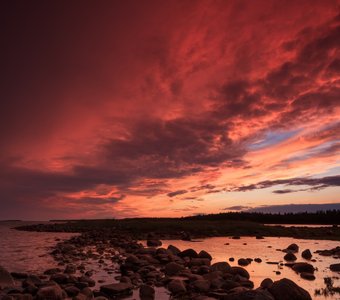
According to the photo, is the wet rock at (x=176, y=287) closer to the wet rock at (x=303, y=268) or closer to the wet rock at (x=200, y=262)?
the wet rock at (x=200, y=262)

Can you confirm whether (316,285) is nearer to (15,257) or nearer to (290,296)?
(290,296)

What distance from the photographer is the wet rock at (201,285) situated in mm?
13466

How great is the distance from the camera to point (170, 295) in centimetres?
Result: 1277

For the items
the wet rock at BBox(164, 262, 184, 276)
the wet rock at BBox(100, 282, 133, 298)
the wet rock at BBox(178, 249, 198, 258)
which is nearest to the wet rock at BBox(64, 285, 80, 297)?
the wet rock at BBox(100, 282, 133, 298)

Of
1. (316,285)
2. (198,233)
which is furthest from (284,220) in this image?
(316,285)

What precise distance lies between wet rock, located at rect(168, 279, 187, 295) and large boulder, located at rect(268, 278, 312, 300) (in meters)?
3.44

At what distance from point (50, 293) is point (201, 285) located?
5814 mm

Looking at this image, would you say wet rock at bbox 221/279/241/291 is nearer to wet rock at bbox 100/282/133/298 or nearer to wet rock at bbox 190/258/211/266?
wet rock at bbox 100/282/133/298

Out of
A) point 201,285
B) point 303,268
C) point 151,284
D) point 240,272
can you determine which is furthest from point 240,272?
point 151,284

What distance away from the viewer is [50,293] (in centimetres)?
1196

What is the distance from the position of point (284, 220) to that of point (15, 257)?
114393mm

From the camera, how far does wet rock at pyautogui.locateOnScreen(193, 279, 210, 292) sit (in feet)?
44.2

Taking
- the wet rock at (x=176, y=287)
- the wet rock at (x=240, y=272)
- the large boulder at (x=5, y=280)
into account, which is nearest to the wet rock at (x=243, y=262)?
the wet rock at (x=240, y=272)

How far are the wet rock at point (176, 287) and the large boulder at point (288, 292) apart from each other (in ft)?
11.3
